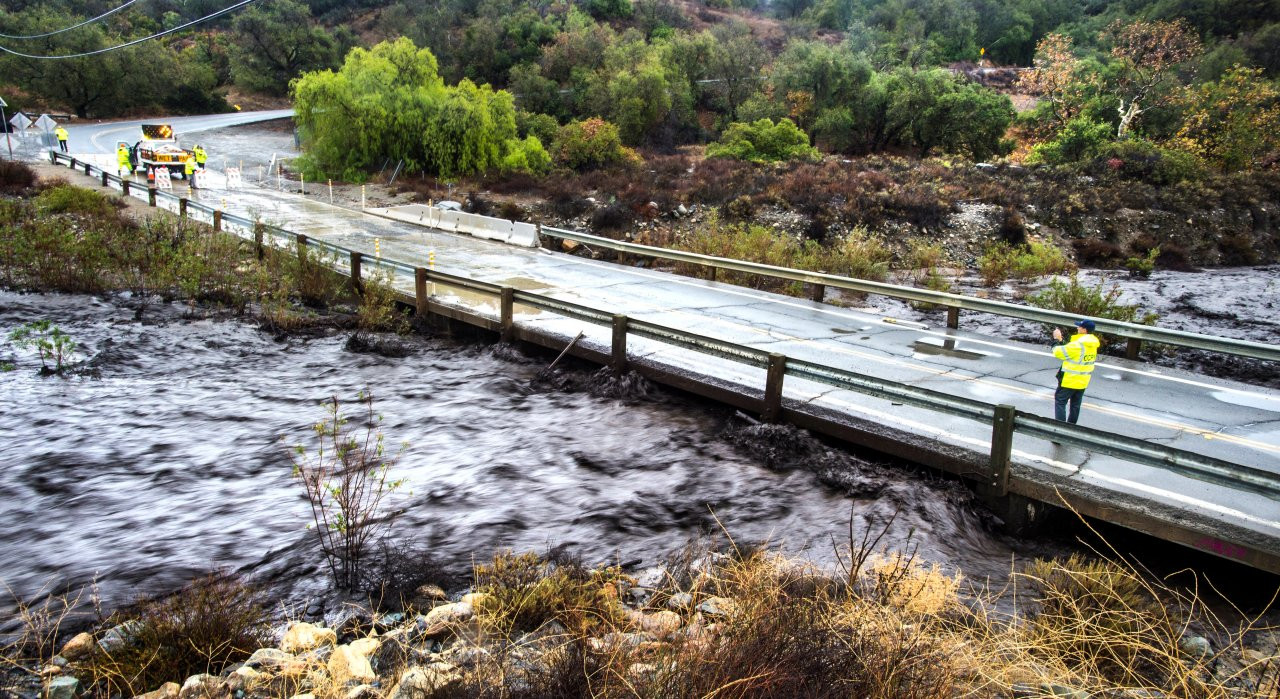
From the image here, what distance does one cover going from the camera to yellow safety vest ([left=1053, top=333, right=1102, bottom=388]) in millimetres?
8125

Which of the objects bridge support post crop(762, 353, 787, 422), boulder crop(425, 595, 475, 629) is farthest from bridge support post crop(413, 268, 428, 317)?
boulder crop(425, 595, 475, 629)

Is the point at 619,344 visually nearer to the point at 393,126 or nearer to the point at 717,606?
the point at 717,606

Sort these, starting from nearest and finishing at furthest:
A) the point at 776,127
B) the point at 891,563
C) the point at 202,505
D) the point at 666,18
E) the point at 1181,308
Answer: the point at 891,563, the point at 202,505, the point at 1181,308, the point at 776,127, the point at 666,18

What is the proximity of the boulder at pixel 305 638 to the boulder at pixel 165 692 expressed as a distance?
2.16 ft

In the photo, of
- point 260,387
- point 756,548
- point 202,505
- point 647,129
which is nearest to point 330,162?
point 647,129

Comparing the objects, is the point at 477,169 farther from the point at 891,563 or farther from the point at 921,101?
the point at 891,563

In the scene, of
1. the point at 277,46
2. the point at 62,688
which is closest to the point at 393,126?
the point at 62,688

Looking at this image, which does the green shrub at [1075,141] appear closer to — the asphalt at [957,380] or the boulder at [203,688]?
the asphalt at [957,380]

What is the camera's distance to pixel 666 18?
85.9m

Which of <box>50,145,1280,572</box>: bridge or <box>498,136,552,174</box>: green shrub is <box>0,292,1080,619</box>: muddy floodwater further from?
<box>498,136,552,174</box>: green shrub

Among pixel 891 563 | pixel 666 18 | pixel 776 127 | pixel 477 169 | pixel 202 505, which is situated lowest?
pixel 202 505

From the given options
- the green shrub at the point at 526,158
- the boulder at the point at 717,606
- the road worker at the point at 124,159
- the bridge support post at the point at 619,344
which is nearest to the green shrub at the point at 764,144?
the green shrub at the point at 526,158

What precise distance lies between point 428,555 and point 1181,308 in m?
17.2

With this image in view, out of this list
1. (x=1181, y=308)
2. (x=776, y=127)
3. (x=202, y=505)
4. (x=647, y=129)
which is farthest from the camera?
(x=647, y=129)
